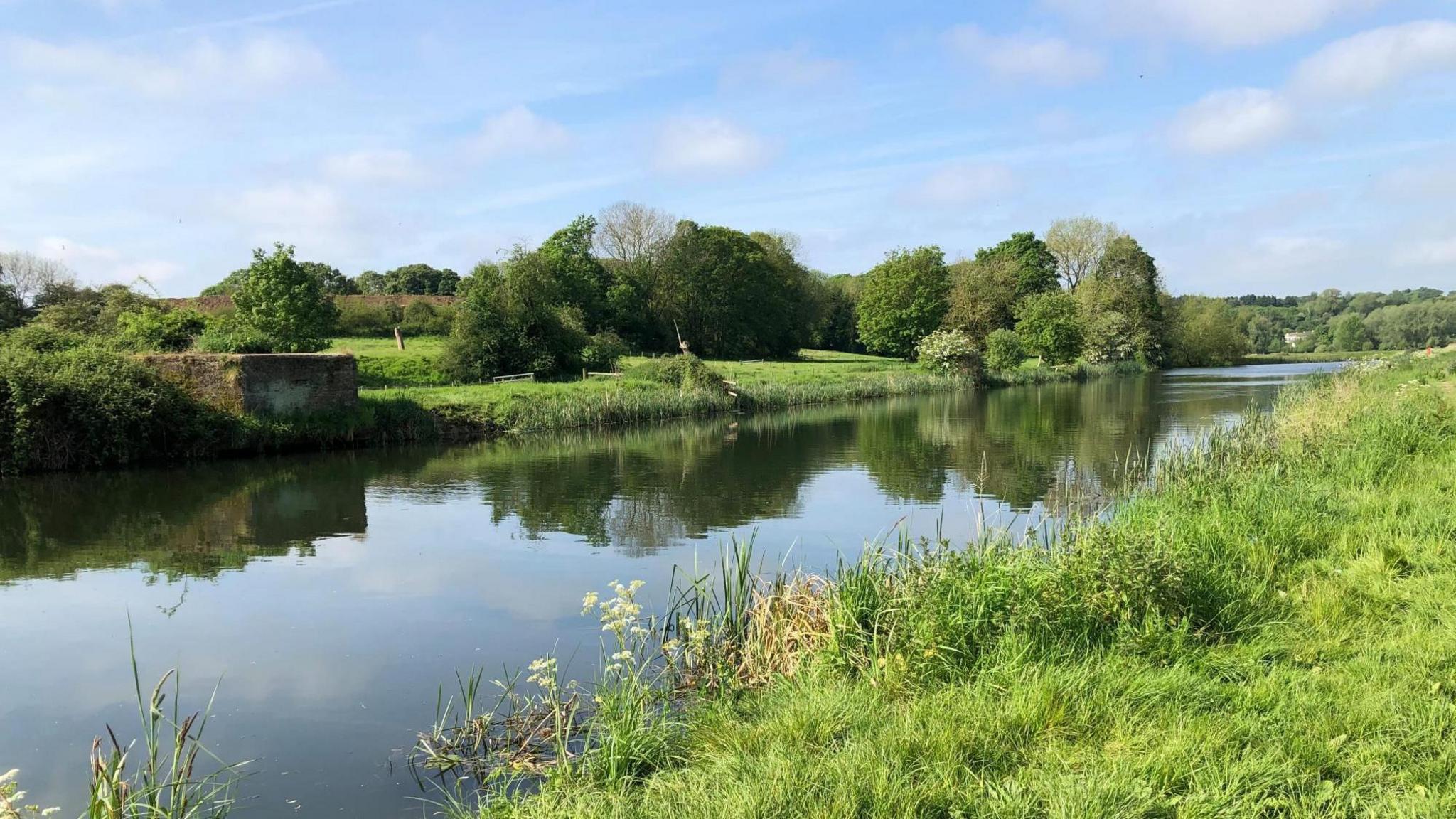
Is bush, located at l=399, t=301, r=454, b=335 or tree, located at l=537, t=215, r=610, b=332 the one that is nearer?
bush, located at l=399, t=301, r=454, b=335

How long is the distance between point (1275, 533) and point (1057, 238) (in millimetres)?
67653

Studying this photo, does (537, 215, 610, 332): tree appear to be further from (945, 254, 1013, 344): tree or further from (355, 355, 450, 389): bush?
(945, 254, 1013, 344): tree

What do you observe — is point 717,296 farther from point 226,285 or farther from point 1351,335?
point 1351,335

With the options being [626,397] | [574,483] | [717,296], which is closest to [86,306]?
[626,397]

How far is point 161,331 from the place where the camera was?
83.5 feet

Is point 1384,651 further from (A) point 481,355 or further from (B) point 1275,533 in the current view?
(A) point 481,355

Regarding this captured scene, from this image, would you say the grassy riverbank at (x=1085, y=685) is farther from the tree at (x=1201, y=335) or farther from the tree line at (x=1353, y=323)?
the tree at (x=1201, y=335)

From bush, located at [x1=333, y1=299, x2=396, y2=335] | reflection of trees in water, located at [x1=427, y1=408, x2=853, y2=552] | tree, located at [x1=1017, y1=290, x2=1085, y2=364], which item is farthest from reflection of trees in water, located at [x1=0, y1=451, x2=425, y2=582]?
tree, located at [x1=1017, y1=290, x2=1085, y2=364]

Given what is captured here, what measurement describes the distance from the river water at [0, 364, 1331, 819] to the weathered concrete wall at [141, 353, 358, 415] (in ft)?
6.26

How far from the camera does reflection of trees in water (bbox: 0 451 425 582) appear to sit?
11.6m

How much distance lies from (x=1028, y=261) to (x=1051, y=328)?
12.2 m

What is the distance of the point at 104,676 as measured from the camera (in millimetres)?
7113

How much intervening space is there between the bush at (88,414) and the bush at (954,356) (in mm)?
36485

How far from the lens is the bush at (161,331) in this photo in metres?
24.8
